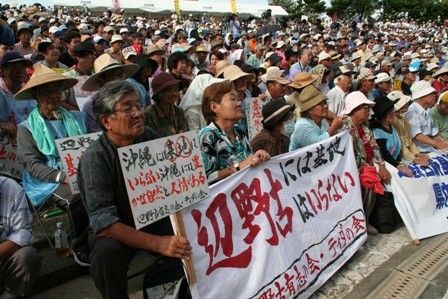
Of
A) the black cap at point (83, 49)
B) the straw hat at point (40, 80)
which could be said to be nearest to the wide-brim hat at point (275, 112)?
the straw hat at point (40, 80)

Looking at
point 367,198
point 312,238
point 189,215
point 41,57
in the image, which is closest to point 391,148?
point 367,198

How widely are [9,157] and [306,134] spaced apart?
296 cm

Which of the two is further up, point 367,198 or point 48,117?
point 48,117

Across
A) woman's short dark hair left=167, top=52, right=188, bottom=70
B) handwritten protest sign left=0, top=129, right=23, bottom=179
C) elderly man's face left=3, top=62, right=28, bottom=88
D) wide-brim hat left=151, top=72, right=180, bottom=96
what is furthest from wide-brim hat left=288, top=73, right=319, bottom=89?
handwritten protest sign left=0, top=129, right=23, bottom=179

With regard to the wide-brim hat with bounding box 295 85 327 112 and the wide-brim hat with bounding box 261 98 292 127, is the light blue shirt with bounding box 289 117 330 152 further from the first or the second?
the wide-brim hat with bounding box 261 98 292 127

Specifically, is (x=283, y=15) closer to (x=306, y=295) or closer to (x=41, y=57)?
(x=41, y=57)

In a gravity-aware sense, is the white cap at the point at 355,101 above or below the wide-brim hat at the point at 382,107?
above

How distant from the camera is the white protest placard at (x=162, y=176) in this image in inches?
88.6

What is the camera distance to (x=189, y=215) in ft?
8.50

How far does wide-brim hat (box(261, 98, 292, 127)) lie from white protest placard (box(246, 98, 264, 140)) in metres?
0.81

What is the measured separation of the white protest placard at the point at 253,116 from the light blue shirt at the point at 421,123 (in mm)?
2646

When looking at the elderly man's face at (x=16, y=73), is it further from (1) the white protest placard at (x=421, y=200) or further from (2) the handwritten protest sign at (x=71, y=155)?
(1) the white protest placard at (x=421, y=200)

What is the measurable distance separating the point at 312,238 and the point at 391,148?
2.38m

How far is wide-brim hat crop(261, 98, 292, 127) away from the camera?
4.07 m
